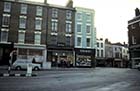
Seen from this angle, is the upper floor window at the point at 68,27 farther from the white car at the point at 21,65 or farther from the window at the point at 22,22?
the white car at the point at 21,65

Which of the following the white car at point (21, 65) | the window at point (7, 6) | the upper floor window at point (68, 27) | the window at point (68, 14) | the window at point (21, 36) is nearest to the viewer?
the white car at point (21, 65)

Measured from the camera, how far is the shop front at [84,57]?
43.6 metres

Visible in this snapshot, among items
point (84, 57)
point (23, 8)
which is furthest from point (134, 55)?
point (23, 8)

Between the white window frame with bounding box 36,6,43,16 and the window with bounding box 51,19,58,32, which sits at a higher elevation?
the white window frame with bounding box 36,6,43,16

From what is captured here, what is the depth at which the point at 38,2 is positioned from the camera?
4247 centimetres

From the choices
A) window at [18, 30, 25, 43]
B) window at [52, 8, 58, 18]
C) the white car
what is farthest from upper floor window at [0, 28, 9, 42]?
window at [52, 8, 58, 18]

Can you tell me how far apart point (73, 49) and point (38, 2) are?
11.9 metres

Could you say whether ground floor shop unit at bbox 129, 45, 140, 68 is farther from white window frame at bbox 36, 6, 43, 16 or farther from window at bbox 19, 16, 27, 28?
window at bbox 19, 16, 27, 28

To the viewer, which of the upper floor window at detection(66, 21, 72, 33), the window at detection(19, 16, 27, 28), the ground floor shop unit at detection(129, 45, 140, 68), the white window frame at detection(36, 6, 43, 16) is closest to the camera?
the window at detection(19, 16, 27, 28)

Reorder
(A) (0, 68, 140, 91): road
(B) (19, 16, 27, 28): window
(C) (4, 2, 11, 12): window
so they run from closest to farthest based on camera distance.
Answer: (A) (0, 68, 140, 91): road → (C) (4, 2, 11, 12): window → (B) (19, 16, 27, 28): window

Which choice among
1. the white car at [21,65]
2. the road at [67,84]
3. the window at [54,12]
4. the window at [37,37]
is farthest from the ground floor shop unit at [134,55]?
the road at [67,84]

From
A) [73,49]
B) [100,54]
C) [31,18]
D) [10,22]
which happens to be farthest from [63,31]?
[100,54]

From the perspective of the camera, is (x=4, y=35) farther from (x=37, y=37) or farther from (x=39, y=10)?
(x=39, y=10)

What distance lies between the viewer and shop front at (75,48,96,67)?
143 feet
